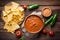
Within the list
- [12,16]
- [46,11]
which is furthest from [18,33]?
[46,11]

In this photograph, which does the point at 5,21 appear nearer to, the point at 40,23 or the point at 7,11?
the point at 7,11

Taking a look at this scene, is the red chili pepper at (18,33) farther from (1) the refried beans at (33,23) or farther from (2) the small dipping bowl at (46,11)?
(2) the small dipping bowl at (46,11)

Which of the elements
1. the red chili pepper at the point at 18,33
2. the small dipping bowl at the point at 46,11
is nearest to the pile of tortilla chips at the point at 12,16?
the red chili pepper at the point at 18,33

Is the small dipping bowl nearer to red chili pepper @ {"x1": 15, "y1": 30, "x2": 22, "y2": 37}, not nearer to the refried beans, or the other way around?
the refried beans

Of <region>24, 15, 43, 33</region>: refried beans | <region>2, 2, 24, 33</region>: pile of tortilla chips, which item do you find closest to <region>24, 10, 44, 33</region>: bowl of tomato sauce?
<region>24, 15, 43, 33</region>: refried beans

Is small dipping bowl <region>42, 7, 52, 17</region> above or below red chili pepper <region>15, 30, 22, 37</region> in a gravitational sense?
above

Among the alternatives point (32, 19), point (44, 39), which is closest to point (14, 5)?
point (32, 19)

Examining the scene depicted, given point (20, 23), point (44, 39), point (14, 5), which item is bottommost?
point (44, 39)

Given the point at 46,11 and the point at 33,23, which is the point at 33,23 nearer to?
the point at 33,23
